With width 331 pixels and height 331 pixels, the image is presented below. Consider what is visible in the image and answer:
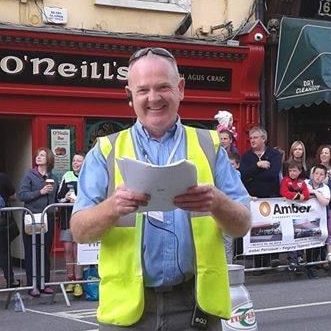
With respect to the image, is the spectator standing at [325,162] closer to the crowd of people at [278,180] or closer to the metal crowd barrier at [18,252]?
the crowd of people at [278,180]

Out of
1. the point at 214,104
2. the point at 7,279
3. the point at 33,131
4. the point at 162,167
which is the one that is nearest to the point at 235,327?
the point at 162,167

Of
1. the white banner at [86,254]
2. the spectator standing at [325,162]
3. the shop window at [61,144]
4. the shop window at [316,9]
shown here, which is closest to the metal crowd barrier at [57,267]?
the white banner at [86,254]

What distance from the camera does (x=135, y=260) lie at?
2.91m

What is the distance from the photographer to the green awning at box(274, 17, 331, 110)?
14.3 metres

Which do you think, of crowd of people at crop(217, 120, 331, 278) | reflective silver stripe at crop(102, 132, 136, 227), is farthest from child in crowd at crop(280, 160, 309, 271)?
reflective silver stripe at crop(102, 132, 136, 227)

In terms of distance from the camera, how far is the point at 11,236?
32.6 ft

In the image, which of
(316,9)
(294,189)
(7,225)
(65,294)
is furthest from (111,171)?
(316,9)

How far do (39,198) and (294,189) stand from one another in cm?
345

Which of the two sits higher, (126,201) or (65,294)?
(126,201)

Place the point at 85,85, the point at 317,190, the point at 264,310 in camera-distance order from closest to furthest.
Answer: the point at 264,310 → the point at 317,190 → the point at 85,85

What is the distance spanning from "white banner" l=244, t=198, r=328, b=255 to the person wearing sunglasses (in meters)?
7.74

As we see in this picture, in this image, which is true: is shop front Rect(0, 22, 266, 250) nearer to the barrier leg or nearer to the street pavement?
the barrier leg

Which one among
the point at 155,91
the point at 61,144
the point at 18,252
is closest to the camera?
the point at 155,91

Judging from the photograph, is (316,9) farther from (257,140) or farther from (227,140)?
(227,140)
